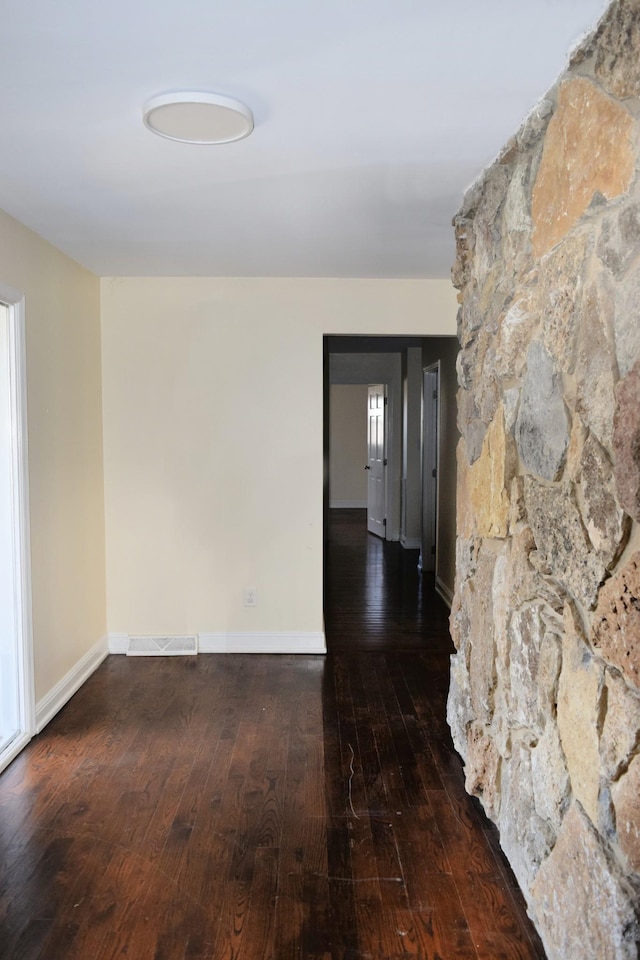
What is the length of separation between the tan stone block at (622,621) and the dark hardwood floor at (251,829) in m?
1.00

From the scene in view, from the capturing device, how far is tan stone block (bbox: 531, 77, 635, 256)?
54.9 inches

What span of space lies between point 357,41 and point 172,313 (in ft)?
8.98

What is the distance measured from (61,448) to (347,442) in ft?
26.3

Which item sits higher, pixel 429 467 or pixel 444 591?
pixel 429 467

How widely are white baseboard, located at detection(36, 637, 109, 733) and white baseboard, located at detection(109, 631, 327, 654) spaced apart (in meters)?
0.11

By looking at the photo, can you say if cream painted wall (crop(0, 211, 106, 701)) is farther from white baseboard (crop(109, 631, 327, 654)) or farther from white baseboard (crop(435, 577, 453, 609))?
white baseboard (crop(435, 577, 453, 609))

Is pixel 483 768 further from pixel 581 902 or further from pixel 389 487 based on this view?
pixel 389 487

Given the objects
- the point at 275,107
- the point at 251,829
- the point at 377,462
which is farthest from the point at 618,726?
the point at 377,462

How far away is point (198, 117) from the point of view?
6.24ft

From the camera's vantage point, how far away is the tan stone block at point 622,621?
1313mm

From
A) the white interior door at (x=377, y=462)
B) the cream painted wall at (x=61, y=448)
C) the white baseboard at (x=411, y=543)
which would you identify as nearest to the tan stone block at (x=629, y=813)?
the cream painted wall at (x=61, y=448)

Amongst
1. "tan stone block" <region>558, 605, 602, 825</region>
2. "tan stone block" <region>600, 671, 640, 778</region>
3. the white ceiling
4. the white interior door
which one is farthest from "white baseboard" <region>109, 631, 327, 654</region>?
the white interior door

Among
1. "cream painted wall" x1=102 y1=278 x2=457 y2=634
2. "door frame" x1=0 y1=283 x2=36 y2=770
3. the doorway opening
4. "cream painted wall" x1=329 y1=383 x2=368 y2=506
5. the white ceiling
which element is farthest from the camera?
"cream painted wall" x1=329 y1=383 x2=368 y2=506

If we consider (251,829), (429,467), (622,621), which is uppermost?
(429,467)
